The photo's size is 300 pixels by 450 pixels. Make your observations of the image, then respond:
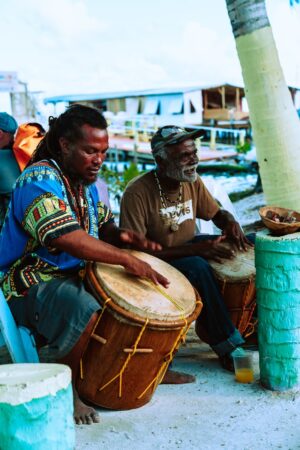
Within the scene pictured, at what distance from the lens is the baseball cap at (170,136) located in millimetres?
4082

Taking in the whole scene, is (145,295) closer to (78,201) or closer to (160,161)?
(78,201)

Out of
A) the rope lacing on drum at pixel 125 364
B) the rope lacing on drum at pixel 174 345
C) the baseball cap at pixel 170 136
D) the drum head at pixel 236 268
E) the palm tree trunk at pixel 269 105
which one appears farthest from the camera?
the palm tree trunk at pixel 269 105

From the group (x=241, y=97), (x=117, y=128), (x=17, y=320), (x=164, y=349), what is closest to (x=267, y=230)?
(x=164, y=349)

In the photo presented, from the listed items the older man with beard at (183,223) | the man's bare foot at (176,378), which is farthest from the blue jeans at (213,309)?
the man's bare foot at (176,378)

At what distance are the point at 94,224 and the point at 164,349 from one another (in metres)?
0.81

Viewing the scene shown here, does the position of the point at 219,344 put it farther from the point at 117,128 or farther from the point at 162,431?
the point at 117,128

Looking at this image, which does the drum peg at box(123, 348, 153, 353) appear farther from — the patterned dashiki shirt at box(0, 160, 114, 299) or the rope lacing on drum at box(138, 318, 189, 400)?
the patterned dashiki shirt at box(0, 160, 114, 299)

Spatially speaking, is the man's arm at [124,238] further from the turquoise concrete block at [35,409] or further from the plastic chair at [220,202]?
the plastic chair at [220,202]

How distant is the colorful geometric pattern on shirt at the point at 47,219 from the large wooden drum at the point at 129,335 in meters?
0.29

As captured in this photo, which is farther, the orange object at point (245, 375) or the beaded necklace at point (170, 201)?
the beaded necklace at point (170, 201)

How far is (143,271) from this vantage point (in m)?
3.13

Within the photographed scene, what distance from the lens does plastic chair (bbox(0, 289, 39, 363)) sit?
322 cm

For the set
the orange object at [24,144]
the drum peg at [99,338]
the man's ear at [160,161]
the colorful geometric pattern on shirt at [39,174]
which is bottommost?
the drum peg at [99,338]

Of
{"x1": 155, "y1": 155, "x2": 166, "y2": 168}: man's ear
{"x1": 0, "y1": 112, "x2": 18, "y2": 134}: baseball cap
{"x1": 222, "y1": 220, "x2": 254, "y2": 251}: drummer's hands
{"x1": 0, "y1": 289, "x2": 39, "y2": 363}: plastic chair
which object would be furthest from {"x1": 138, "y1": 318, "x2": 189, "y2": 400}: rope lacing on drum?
{"x1": 0, "y1": 112, "x2": 18, "y2": 134}: baseball cap
